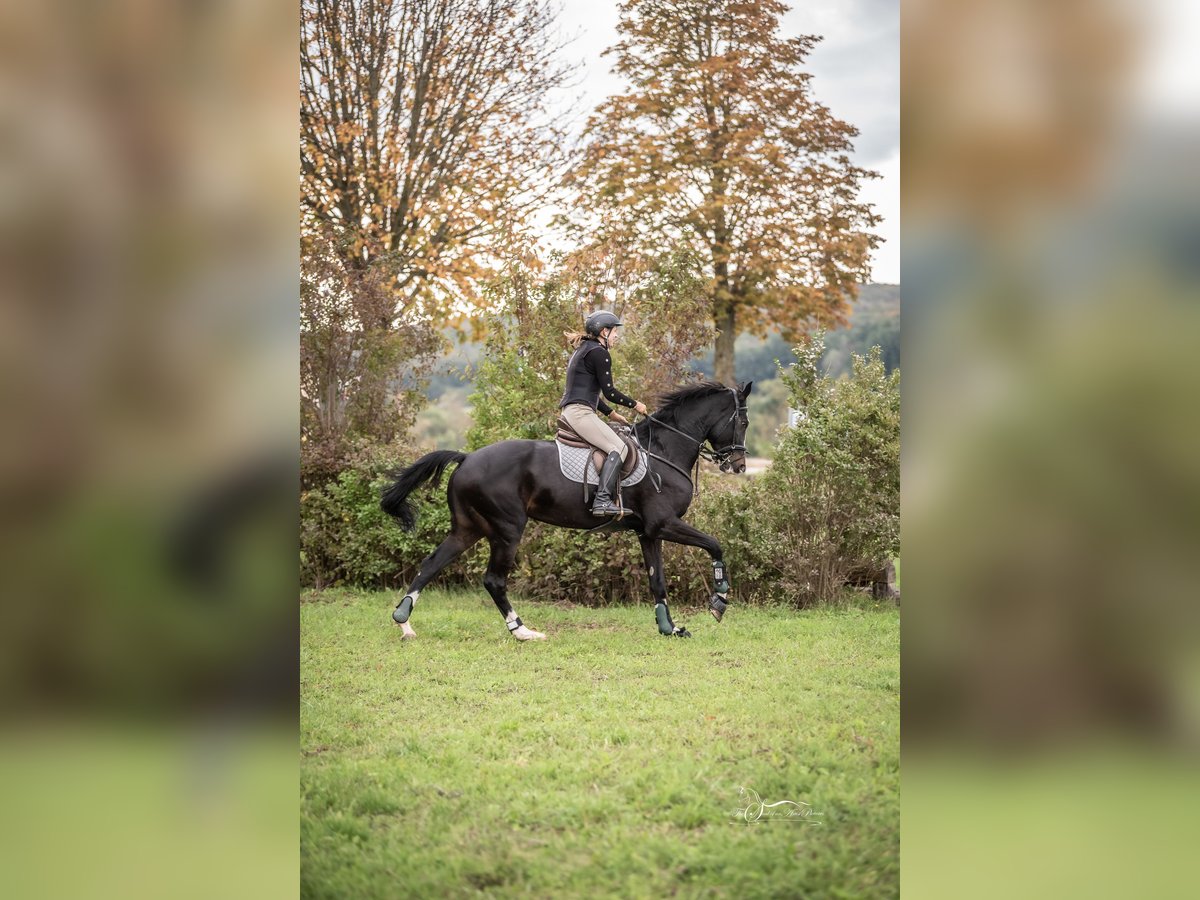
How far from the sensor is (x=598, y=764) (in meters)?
3.89

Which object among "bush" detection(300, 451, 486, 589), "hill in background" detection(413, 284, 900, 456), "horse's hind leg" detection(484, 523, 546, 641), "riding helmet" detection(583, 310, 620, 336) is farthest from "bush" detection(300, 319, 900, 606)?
"riding helmet" detection(583, 310, 620, 336)

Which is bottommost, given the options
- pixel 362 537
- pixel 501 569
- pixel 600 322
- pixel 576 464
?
pixel 362 537

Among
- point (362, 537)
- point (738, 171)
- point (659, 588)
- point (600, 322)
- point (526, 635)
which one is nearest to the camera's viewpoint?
point (600, 322)

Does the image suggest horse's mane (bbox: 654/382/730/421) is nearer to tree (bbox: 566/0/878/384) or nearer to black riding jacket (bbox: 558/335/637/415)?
black riding jacket (bbox: 558/335/637/415)

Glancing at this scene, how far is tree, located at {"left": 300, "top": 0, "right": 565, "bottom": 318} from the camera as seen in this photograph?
10234mm

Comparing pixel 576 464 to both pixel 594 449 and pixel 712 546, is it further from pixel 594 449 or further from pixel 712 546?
pixel 712 546
